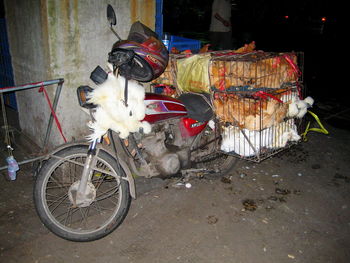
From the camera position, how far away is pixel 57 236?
10.5 ft

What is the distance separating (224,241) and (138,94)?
65.5 inches

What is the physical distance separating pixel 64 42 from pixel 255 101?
2209 millimetres

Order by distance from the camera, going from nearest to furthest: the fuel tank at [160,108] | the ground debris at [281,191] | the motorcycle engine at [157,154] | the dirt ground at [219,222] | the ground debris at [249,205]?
1. the dirt ground at [219,222]
2. the fuel tank at [160,108]
3. the motorcycle engine at [157,154]
4. the ground debris at [249,205]
5. the ground debris at [281,191]

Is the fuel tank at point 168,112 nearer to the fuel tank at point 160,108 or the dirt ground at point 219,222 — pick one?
the fuel tank at point 160,108

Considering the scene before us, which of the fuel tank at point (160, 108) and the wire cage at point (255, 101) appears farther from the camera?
the wire cage at point (255, 101)

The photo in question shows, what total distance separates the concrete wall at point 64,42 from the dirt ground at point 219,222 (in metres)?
0.95

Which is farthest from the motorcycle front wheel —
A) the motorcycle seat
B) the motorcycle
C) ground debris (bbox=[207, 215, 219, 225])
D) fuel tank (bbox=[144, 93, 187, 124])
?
the motorcycle seat

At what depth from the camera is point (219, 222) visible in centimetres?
361

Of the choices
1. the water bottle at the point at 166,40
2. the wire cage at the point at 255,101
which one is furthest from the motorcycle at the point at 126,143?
the water bottle at the point at 166,40

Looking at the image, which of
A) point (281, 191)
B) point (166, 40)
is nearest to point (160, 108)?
point (166, 40)

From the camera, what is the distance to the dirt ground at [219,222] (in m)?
3.14

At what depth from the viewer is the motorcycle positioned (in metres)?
3.02

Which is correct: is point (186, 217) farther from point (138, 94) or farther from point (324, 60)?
point (324, 60)

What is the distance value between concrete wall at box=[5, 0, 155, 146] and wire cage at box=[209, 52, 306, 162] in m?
1.36
